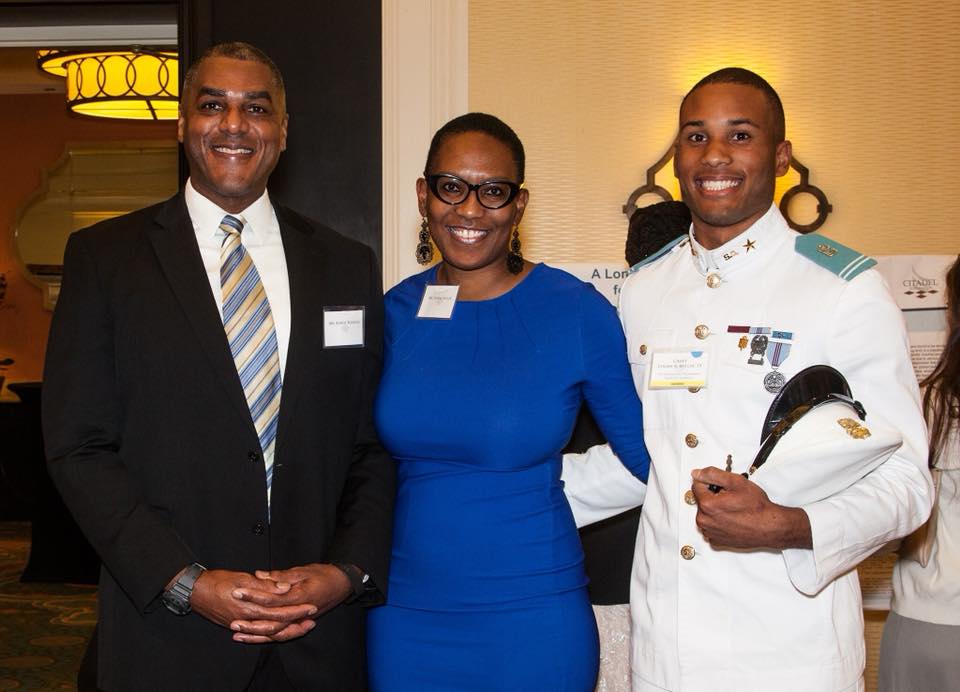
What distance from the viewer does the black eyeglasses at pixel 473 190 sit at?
7.43 feet

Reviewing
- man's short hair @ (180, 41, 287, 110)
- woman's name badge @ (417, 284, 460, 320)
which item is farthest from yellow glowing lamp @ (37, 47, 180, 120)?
woman's name badge @ (417, 284, 460, 320)

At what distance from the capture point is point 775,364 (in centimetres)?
187

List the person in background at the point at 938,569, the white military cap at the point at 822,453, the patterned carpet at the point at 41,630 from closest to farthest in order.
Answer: the white military cap at the point at 822,453 < the person in background at the point at 938,569 < the patterned carpet at the point at 41,630

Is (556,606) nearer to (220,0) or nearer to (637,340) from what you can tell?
(637,340)

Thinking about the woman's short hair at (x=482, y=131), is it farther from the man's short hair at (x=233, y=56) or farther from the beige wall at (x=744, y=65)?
the beige wall at (x=744, y=65)

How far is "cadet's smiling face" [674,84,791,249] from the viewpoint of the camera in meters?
1.97

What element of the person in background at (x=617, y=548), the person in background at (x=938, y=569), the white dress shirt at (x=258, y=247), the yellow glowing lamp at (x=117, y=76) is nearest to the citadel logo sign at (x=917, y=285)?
the person in background at (x=617, y=548)

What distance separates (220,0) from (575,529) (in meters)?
2.67

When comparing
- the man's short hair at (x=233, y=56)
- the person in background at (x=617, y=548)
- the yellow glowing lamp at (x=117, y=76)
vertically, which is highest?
the yellow glowing lamp at (x=117, y=76)

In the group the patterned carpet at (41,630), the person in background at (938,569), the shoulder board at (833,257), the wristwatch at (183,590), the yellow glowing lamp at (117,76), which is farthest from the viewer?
the yellow glowing lamp at (117,76)

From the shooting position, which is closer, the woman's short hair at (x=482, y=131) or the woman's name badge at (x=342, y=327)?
the woman's name badge at (x=342, y=327)

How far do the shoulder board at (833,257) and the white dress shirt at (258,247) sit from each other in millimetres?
1058

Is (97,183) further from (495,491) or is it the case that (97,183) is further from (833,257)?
(833,257)

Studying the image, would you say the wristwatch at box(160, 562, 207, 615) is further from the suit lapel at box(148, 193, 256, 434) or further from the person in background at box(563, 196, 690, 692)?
the person in background at box(563, 196, 690, 692)
